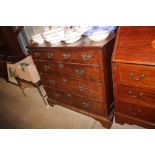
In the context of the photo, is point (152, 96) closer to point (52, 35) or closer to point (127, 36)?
point (127, 36)

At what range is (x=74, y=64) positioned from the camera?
1.74m

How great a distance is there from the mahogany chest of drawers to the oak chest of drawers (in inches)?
5.7

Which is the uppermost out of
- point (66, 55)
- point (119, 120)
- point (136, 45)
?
point (136, 45)

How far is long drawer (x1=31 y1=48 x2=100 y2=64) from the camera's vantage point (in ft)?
4.98

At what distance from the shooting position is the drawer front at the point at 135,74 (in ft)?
4.41

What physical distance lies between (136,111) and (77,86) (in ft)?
2.63

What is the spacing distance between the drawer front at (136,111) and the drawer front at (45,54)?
1015 millimetres

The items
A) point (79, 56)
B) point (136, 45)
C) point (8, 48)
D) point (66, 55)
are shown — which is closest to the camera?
point (136, 45)

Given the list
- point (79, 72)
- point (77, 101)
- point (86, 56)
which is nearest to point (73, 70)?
point (79, 72)

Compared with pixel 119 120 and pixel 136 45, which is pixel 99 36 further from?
pixel 119 120

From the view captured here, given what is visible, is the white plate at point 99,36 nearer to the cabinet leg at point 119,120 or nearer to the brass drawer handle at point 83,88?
the brass drawer handle at point 83,88

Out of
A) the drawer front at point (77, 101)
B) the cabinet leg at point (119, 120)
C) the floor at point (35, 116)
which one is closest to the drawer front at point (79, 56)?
the drawer front at point (77, 101)

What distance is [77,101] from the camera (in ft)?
7.15
